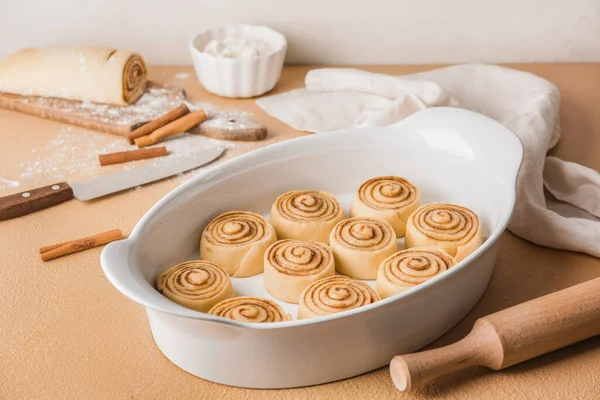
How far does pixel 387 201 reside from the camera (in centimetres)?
124

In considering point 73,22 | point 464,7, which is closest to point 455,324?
point 464,7

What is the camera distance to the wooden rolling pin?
0.93 meters

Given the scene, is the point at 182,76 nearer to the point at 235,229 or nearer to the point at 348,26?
the point at 348,26

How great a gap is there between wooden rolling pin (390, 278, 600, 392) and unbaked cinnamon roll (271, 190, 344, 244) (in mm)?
320

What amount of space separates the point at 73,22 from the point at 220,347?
1214mm

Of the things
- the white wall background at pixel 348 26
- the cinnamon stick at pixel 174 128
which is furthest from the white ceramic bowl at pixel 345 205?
the white wall background at pixel 348 26

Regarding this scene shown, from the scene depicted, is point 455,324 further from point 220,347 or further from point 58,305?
point 58,305

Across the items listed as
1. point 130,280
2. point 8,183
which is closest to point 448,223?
point 130,280

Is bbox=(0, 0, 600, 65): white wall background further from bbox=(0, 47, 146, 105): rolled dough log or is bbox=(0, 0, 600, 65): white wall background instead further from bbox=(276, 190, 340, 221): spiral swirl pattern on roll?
bbox=(276, 190, 340, 221): spiral swirl pattern on roll

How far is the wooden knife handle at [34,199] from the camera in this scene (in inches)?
52.9

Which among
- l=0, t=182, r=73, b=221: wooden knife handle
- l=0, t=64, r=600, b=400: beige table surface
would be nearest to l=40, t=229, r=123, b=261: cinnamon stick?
l=0, t=64, r=600, b=400: beige table surface

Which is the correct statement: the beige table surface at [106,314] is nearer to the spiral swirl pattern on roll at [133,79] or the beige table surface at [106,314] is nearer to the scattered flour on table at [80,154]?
the scattered flour on table at [80,154]

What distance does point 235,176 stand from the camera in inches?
48.5

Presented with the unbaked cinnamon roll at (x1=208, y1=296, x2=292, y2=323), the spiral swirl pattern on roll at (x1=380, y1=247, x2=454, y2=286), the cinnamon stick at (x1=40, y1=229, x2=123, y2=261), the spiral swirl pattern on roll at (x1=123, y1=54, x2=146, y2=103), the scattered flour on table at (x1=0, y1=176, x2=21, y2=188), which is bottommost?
the scattered flour on table at (x1=0, y1=176, x2=21, y2=188)
